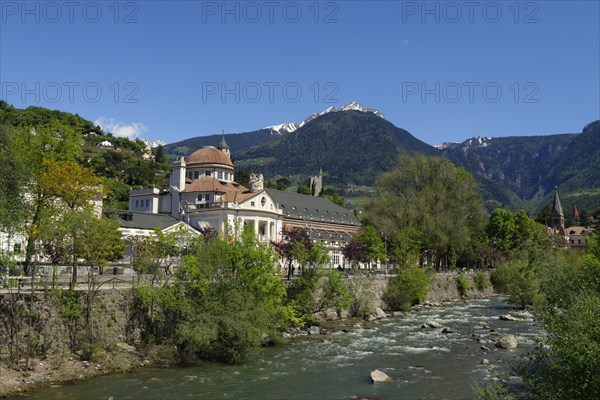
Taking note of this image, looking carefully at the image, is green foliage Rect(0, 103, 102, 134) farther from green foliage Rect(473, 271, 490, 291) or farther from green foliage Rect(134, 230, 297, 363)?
green foliage Rect(134, 230, 297, 363)

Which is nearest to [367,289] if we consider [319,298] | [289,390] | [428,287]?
[319,298]

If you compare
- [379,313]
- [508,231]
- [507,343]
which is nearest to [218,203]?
[379,313]

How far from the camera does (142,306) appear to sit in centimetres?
3023

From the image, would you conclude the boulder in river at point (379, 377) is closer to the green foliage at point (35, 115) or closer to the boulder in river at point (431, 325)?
the boulder in river at point (431, 325)

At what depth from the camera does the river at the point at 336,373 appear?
23000 mm

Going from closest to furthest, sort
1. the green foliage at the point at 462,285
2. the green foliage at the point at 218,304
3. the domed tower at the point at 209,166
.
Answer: the green foliage at the point at 218,304 → the green foliage at the point at 462,285 → the domed tower at the point at 209,166

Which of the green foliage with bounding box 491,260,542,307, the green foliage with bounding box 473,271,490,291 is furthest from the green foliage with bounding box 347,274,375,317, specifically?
the green foliage with bounding box 473,271,490,291

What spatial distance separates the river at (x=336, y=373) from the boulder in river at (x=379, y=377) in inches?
15.8

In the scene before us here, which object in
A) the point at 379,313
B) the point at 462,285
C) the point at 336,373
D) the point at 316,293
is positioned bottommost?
the point at 336,373

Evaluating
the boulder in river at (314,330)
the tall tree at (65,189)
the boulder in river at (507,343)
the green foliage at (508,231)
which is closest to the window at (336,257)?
the green foliage at (508,231)

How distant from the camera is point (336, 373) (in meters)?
27.3

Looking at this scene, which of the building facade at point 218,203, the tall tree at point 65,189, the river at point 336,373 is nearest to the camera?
the river at point 336,373

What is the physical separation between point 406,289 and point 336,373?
28.9 meters

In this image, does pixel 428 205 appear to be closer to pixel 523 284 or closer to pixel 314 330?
pixel 523 284
